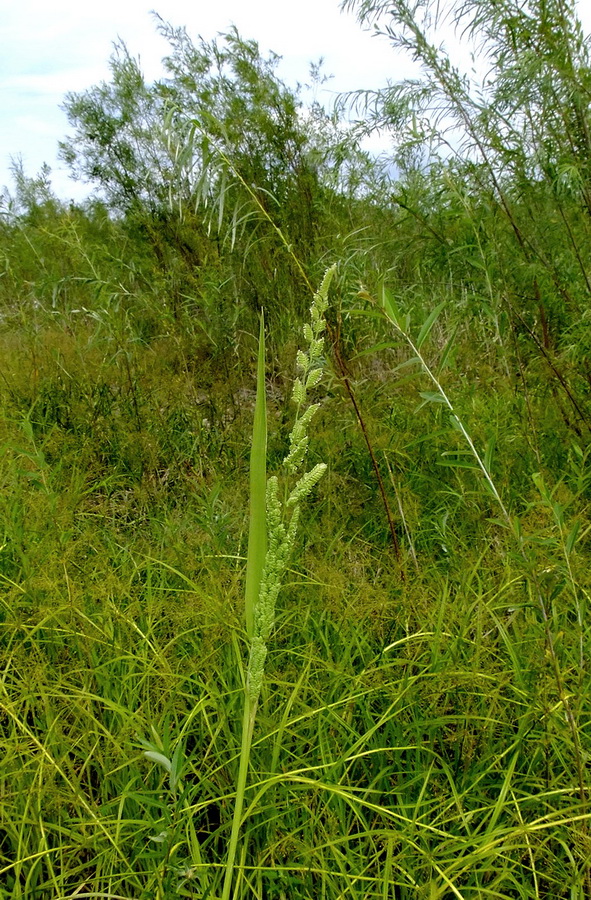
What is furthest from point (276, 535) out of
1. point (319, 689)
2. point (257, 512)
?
point (319, 689)

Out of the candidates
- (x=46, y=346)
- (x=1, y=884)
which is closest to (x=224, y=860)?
(x=1, y=884)

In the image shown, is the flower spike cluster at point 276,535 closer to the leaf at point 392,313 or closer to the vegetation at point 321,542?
the vegetation at point 321,542

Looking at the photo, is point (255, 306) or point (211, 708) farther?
point (255, 306)

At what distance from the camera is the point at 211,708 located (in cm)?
174

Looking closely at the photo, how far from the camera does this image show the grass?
130cm

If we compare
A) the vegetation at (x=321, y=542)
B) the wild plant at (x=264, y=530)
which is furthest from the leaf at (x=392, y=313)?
the wild plant at (x=264, y=530)

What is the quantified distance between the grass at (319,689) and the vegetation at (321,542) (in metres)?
0.01

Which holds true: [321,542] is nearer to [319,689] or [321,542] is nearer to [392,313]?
[319,689]

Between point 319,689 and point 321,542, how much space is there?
0.83 metres

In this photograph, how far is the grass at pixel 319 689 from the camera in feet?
4.28

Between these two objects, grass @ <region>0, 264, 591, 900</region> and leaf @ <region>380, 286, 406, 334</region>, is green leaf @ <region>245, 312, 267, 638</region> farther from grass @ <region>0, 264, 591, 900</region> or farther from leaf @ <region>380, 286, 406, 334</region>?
leaf @ <region>380, 286, 406, 334</region>

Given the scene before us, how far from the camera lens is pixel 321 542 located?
2.45 m

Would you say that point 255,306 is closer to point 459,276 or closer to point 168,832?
point 459,276

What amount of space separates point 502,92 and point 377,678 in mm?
2437
